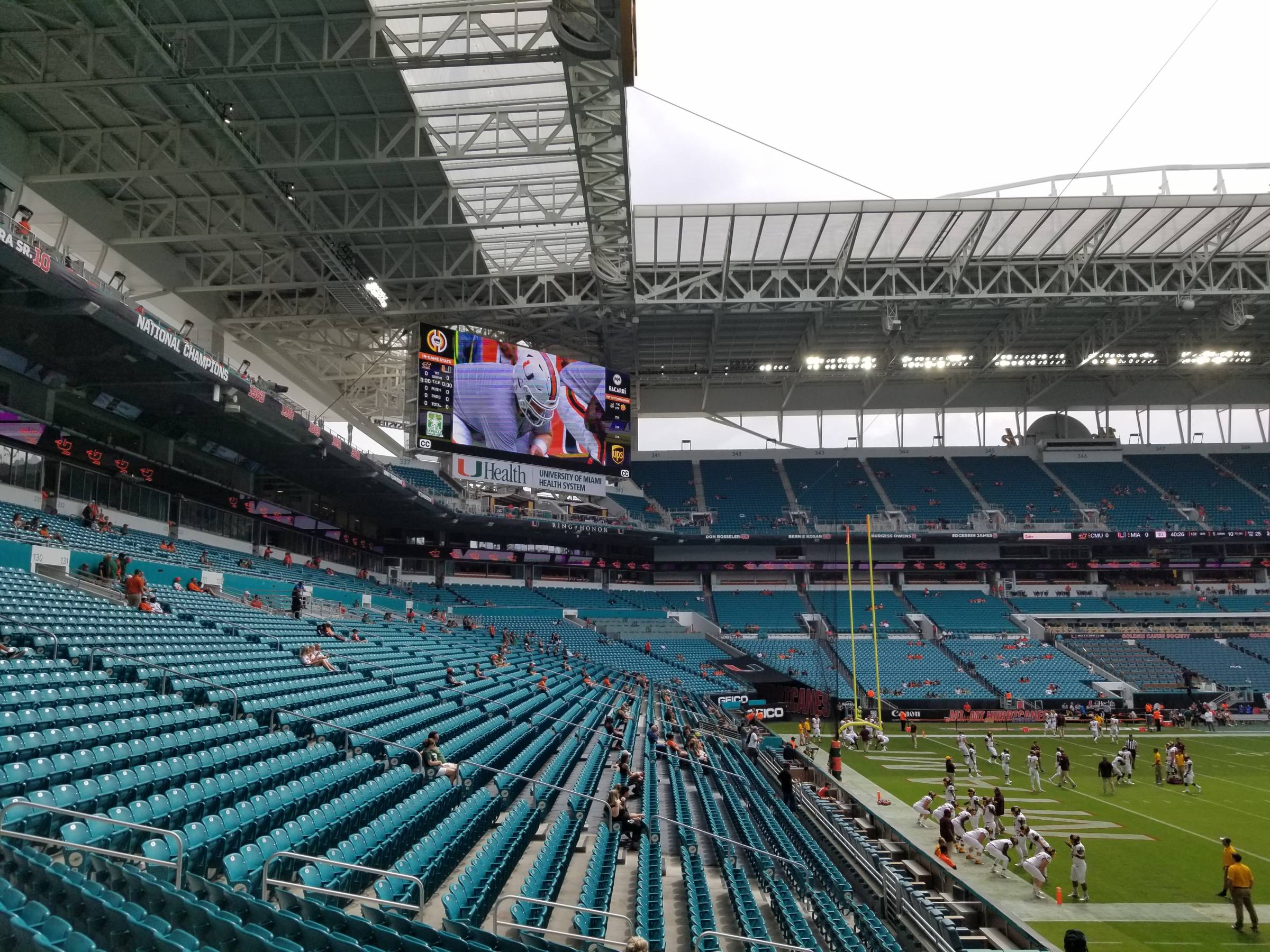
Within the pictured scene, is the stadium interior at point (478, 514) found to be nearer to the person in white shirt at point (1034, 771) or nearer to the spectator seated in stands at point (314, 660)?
the spectator seated in stands at point (314, 660)

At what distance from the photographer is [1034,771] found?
2128 centimetres

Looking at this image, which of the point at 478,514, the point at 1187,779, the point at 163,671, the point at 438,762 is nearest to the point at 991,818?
the point at 1187,779

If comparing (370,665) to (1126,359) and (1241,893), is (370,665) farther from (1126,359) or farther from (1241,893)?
(1126,359)

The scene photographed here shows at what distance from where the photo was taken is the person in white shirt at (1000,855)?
556 inches

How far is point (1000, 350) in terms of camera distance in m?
40.8

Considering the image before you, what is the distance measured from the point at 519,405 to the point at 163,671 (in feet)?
69.7

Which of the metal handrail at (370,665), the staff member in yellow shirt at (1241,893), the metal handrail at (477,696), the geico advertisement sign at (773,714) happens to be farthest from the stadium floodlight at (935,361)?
the staff member in yellow shirt at (1241,893)

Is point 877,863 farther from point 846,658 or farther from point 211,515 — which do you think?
point 846,658

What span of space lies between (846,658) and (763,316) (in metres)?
16.6

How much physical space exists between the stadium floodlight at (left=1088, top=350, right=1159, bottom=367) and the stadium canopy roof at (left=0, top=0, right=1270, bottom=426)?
14 centimetres

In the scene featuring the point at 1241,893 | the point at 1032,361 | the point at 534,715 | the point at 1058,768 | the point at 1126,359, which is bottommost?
the point at 1058,768

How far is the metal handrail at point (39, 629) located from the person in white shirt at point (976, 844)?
1420 centimetres

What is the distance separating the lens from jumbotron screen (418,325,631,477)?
29.8 m

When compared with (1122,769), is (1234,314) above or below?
above
